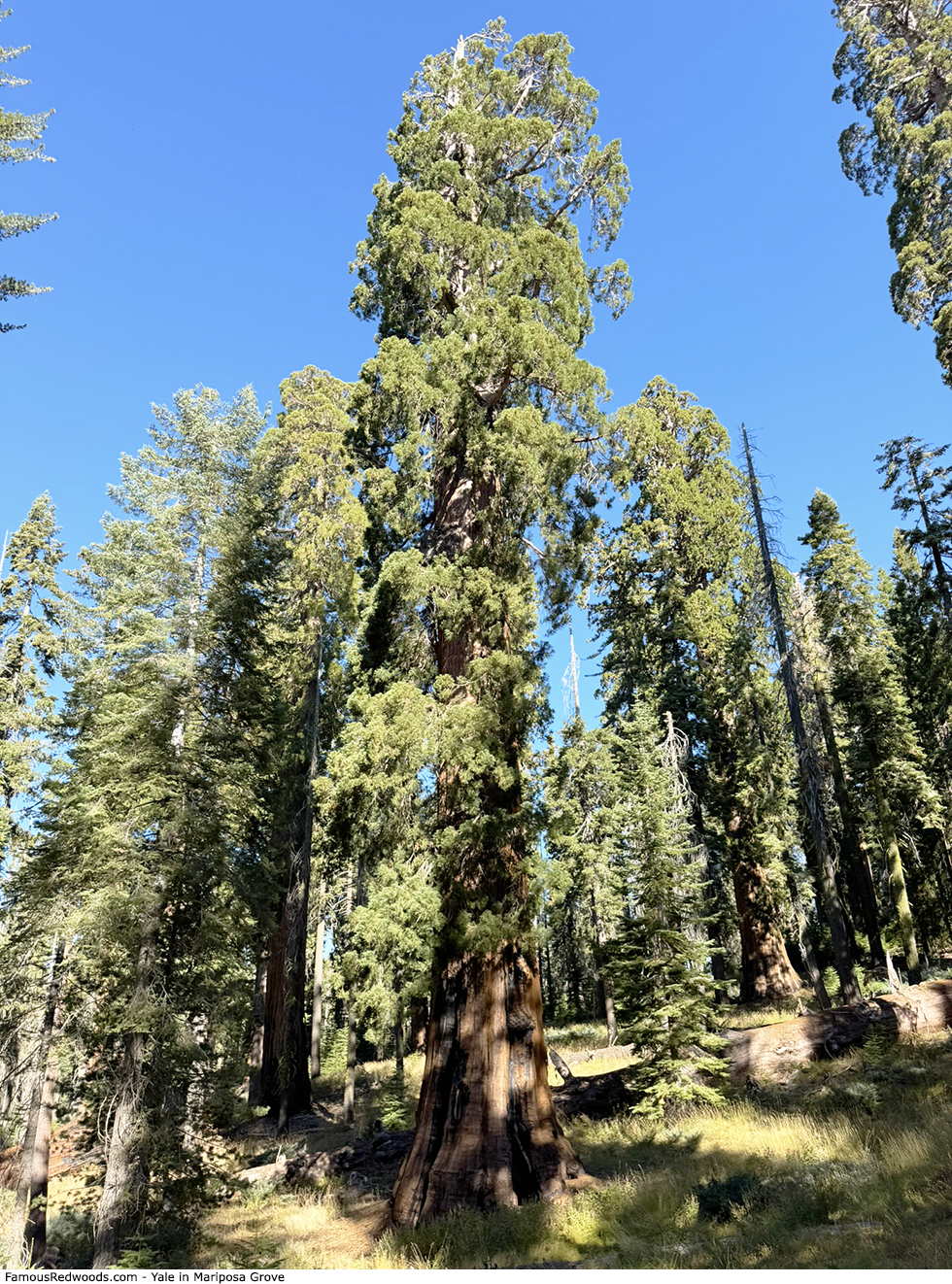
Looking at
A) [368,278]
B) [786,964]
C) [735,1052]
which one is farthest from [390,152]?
[786,964]

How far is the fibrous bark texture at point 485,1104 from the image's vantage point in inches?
321

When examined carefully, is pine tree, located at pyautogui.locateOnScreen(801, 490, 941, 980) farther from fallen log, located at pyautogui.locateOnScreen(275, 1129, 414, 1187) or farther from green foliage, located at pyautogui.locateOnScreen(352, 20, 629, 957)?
fallen log, located at pyautogui.locateOnScreen(275, 1129, 414, 1187)

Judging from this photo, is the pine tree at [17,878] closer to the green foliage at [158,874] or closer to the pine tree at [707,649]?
the green foliage at [158,874]

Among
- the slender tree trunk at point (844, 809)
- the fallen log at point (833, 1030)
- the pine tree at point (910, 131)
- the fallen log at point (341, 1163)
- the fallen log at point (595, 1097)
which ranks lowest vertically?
the fallen log at point (341, 1163)

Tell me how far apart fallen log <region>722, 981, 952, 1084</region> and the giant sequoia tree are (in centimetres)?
534

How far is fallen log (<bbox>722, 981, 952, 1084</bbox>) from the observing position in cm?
1205

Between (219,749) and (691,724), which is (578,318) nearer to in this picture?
(219,749)

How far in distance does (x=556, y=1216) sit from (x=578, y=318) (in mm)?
11756

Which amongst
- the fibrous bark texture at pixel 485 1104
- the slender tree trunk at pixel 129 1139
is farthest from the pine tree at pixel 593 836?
the slender tree trunk at pixel 129 1139

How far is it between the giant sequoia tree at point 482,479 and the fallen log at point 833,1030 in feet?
17.5

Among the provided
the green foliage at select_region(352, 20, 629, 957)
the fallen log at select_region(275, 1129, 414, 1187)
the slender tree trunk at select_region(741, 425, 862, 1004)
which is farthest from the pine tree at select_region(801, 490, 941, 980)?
the fallen log at select_region(275, 1129, 414, 1187)

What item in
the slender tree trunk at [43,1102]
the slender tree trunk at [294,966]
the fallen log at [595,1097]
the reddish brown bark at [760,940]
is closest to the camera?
the slender tree trunk at [43,1102]

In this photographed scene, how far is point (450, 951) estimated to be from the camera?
874cm

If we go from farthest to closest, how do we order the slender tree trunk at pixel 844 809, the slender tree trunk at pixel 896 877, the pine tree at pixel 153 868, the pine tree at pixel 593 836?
the slender tree trunk at pixel 896 877
the slender tree trunk at pixel 844 809
the pine tree at pixel 593 836
the pine tree at pixel 153 868
